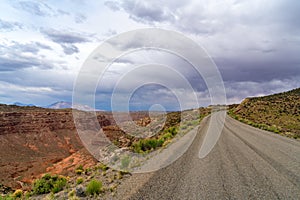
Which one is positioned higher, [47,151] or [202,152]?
[202,152]

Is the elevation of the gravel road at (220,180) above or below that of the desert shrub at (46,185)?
above

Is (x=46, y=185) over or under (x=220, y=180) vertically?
under

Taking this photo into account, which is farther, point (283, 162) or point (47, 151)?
point (47, 151)

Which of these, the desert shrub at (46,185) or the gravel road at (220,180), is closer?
the gravel road at (220,180)

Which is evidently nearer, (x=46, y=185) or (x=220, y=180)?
(x=220, y=180)

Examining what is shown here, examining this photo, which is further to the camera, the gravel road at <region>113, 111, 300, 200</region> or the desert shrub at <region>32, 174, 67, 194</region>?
the desert shrub at <region>32, 174, 67, 194</region>

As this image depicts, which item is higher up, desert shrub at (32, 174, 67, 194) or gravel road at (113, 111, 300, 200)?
gravel road at (113, 111, 300, 200)

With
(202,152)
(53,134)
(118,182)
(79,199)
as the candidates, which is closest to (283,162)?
(202,152)

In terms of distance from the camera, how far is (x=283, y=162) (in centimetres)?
1117

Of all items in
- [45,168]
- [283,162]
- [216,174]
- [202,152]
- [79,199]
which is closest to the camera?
[79,199]

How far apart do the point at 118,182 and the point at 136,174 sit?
84cm

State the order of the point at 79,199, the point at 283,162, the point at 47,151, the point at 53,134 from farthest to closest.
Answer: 1. the point at 53,134
2. the point at 47,151
3. the point at 283,162
4. the point at 79,199

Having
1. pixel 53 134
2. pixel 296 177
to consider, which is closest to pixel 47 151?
pixel 53 134

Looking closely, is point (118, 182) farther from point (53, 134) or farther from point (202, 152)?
point (53, 134)
